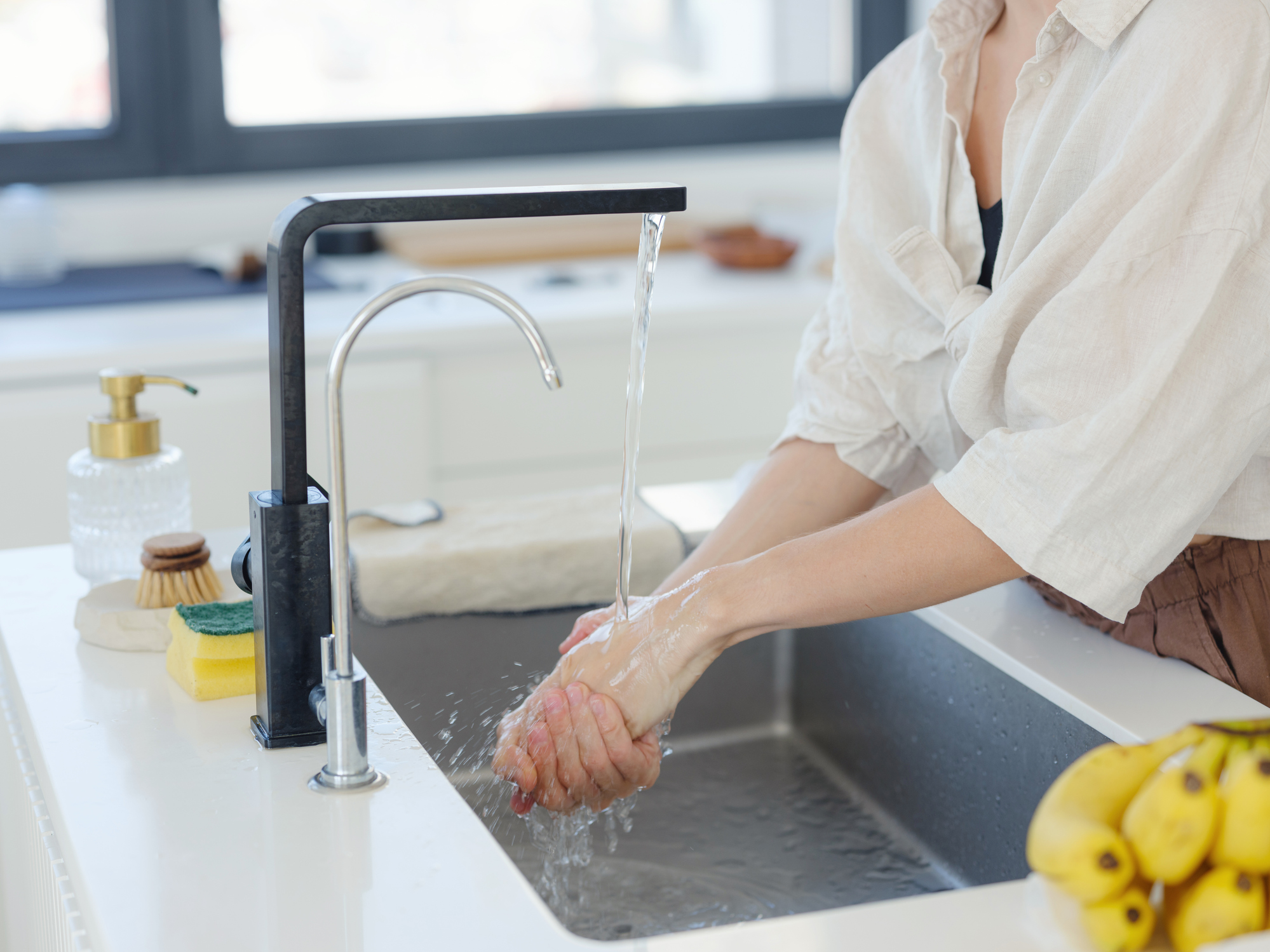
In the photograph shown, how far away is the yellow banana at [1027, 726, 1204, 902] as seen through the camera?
25.4 inches

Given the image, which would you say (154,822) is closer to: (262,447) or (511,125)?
(262,447)

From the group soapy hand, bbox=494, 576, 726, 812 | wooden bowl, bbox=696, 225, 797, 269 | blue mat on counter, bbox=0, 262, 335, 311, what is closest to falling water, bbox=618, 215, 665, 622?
soapy hand, bbox=494, 576, 726, 812

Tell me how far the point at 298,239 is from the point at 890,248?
1.80 feet

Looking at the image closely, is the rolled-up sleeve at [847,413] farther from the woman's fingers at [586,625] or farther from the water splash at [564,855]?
the water splash at [564,855]

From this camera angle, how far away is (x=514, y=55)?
2.95m

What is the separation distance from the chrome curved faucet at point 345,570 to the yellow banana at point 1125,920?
0.37 meters

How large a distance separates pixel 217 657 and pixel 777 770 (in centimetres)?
61

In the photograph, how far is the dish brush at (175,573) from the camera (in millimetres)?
1106

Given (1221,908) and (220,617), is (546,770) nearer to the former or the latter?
(220,617)

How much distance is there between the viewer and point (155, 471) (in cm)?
123

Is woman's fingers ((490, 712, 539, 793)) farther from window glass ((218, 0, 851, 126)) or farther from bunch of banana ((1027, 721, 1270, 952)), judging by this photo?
A: window glass ((218, 0, 851, 126))

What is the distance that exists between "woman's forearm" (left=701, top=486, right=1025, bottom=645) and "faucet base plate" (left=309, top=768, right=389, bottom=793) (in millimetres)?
302

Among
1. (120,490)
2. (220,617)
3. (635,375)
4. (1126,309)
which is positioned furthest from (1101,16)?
(120,490)

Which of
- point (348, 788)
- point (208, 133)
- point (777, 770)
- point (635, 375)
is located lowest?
point (777, 770)
